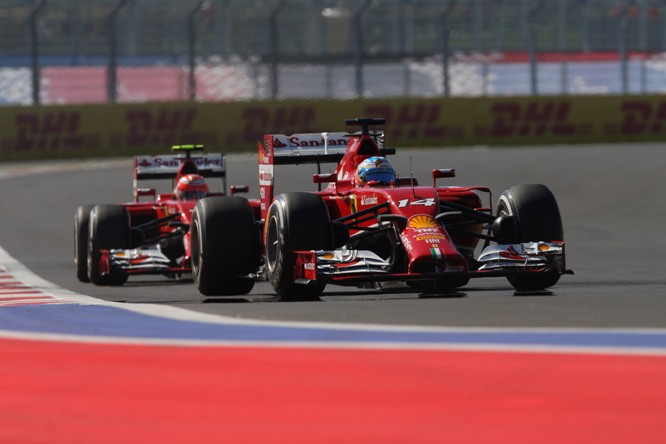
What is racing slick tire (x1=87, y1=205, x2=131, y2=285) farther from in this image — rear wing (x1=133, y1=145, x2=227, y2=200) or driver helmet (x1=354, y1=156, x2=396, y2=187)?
driver helmet (x1=354, y1=156, x2=396, y2=187)

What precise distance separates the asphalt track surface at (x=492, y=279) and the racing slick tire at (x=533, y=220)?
0.98 ft

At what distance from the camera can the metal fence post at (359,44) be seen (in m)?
33.2

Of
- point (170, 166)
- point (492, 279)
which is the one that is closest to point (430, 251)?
point (492, 279)

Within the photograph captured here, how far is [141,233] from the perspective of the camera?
46.9 feet

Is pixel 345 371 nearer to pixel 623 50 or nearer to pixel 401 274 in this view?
pixel 401 274

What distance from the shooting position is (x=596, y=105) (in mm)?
34969

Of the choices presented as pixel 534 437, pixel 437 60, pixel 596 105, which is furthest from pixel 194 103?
pixel 534 437

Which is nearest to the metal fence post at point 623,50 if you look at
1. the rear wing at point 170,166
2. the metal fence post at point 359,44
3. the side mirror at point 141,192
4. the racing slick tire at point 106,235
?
the metal fence post at point 359,44

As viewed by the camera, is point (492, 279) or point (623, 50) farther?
point (623, 50)

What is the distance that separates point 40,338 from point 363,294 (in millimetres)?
4333

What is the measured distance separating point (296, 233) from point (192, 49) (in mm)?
A: 24023

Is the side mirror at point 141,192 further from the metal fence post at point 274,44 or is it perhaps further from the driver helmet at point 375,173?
the metal fence post at point 274,44

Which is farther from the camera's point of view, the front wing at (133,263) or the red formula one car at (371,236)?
the front wing at (133,263)

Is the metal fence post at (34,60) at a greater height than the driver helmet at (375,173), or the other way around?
the metal fence post at (34,60)
